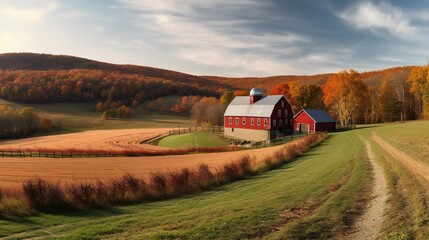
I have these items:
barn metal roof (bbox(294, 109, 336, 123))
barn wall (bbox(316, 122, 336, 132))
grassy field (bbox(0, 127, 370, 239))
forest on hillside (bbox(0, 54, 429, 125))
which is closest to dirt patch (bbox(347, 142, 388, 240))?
grassy field (bbox(0, 127, 370, 239))

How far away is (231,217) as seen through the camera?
13.2m

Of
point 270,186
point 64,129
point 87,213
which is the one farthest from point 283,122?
point 64,129

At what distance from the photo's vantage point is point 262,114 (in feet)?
235

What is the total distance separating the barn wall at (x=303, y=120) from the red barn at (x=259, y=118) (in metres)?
2.10

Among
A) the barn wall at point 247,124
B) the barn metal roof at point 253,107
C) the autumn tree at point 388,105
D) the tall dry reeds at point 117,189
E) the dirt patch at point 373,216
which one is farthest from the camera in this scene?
the autumn tree at point 388,105

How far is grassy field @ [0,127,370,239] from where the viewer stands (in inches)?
461

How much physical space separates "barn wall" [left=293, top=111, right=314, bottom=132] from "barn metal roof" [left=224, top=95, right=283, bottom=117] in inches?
212

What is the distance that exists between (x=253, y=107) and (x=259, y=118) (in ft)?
13.6

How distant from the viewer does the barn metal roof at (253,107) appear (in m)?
71.8

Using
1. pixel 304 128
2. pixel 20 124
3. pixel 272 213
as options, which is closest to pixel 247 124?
pixel 304 128

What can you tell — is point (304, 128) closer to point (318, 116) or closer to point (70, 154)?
point (318, 116)

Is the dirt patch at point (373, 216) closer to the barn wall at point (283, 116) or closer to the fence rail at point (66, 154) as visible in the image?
the fence rail at point (66, 154)

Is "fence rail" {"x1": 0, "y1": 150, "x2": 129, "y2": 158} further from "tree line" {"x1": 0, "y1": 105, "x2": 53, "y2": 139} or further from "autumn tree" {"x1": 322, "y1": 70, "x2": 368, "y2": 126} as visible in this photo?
"tree line" {"x1": 0, "y1": 105, "x2": 53, "y2": 139}

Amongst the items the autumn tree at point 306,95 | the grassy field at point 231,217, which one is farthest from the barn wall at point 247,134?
the grassy field at point 231,217
